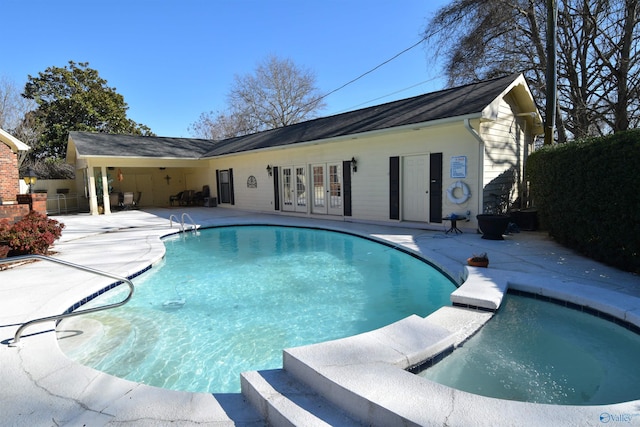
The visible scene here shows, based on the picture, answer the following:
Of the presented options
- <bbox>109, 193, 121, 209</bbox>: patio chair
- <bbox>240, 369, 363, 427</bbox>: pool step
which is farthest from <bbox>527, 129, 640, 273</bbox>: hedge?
<bbox>109, 193, 121, 209</bbox>: patio chair

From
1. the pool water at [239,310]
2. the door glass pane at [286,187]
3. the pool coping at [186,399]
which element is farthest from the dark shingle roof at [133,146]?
the pool coping at [186,399]

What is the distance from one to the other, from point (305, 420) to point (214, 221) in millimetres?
10941

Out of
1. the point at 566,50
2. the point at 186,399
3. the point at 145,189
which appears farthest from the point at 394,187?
the point at 145,189

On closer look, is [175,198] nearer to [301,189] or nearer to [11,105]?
[301,189]

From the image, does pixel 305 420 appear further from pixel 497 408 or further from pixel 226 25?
pixel 226 25

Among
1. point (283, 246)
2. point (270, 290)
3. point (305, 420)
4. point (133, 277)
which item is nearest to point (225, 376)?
point (305, 420)

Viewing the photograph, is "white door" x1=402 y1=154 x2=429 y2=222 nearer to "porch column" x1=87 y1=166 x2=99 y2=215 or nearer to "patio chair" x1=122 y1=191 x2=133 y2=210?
"porch column" x1=87 y1=166 x2=99 y2=215

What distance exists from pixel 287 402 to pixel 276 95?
29.6 meters

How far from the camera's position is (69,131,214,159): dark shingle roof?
565 inches

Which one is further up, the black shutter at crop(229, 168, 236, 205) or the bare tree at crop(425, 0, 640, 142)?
the bare tree at crop(425, 0, 640, 142)

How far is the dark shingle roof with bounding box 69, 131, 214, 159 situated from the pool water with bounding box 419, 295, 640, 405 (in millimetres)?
15198

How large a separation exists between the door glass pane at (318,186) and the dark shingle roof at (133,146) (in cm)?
753

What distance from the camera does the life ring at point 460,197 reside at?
27.8ft

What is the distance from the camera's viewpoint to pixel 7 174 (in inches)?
366
